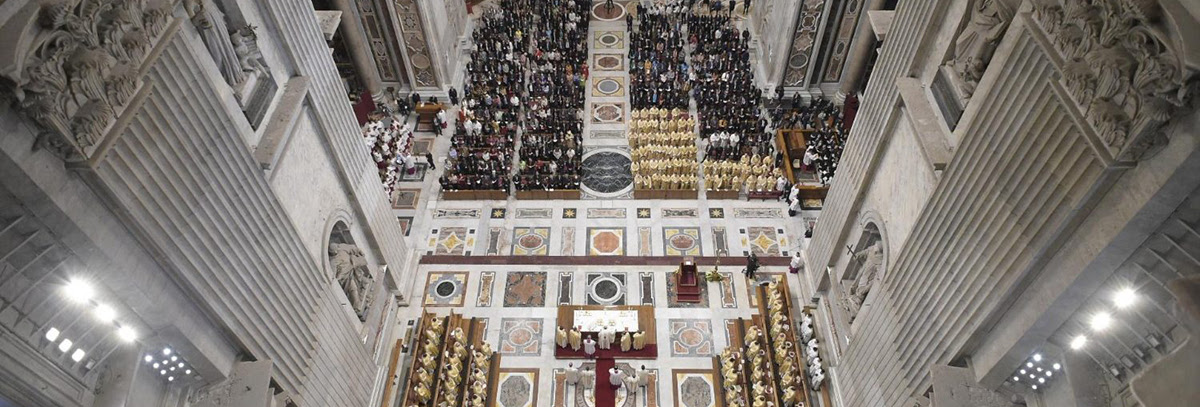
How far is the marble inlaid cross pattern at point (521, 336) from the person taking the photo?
14086 mm

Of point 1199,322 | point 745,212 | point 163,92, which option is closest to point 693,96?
point 745,212

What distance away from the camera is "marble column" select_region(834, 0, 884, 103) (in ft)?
60.5

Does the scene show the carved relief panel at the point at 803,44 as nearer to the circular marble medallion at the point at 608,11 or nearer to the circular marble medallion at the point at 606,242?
the circular marble medallion at the point at 606,242

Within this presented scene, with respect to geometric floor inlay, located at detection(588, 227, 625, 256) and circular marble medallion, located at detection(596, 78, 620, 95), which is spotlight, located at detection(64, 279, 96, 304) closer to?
geometric floor inlay, located at detection(588, 227, 625, 256)

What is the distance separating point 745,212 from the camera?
1723 cm

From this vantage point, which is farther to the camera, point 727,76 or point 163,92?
point 727,76

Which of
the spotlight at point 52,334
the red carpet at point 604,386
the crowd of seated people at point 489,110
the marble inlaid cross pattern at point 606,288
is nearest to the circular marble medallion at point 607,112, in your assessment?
the crowd of seated people at point 489,110

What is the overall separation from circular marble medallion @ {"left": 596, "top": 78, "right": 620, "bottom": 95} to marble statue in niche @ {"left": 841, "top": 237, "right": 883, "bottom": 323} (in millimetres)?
10821

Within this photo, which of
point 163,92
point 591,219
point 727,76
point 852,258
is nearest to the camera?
point 163,92

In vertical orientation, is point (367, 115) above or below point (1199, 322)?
above

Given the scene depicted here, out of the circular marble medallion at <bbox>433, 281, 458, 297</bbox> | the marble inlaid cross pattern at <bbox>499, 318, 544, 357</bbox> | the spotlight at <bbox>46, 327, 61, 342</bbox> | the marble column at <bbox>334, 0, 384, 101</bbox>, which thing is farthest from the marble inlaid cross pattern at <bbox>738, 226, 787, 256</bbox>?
the spotlight at <bbox>46, 327, 61, 342</bbox>

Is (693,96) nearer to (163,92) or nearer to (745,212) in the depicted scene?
(745,212)

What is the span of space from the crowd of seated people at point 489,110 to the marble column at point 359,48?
100 inches

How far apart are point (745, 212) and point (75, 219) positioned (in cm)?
1352
